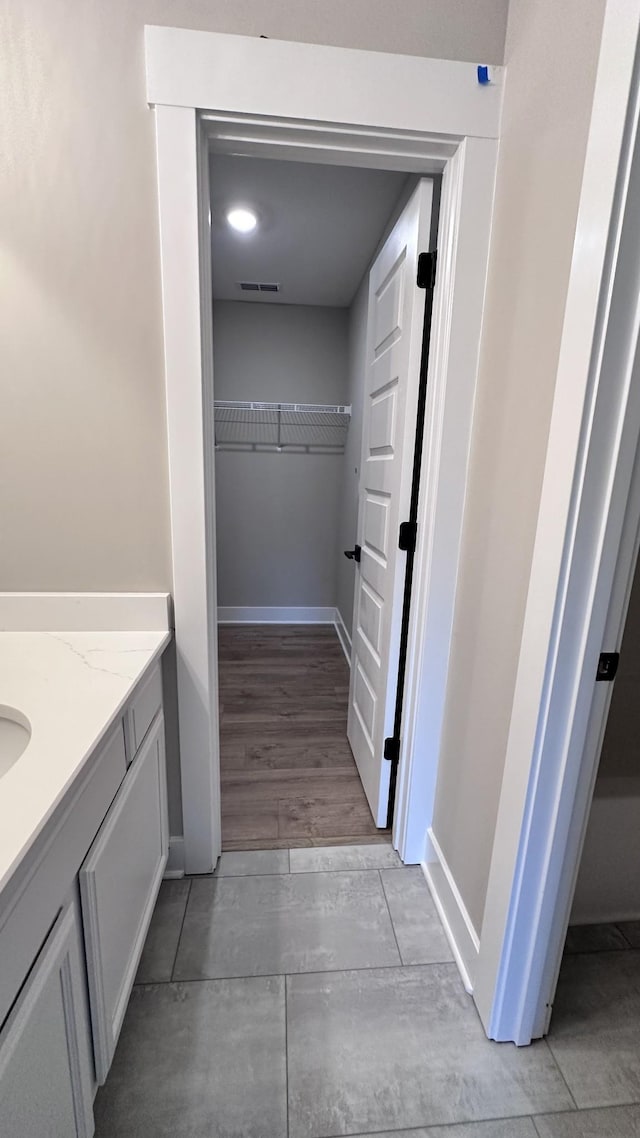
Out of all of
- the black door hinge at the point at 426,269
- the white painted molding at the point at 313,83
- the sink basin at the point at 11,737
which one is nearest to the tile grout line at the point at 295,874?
the sink basin at the point at 11,737

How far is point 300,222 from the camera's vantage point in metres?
2.15

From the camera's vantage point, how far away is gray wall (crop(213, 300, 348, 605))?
11.2 feet

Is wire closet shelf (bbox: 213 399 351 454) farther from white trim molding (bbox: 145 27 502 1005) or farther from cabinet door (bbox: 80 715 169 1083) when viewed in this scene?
cabinet door (bbox: 80 715 169 1083)

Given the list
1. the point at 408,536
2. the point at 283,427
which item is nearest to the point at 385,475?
the point at 408,536

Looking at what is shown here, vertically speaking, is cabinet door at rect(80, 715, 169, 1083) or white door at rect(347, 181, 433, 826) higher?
white door at rect(347, 181, 433, 826)

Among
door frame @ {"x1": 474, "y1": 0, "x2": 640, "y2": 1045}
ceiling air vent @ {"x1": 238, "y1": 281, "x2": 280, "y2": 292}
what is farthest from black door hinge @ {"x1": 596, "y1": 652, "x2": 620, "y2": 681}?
ceiling air vent @ {"x1": 238, "y1": 281, "x2": 280, "y2": 292}

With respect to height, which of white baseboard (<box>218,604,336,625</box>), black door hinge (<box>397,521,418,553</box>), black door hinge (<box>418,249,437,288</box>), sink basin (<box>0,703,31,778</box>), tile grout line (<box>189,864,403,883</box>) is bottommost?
tile grout line (<box>189,864,403,883</box>)

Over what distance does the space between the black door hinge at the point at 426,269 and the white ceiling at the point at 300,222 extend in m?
0.76

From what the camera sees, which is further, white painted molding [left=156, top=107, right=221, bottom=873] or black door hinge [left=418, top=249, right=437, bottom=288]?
black door hinge [left=418, top=249, right=437, bottom=288]

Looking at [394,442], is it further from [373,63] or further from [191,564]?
[373,63]

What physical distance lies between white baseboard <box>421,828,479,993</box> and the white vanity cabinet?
0.83 meters

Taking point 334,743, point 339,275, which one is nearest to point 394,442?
point 334,743

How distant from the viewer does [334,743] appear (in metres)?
2.25

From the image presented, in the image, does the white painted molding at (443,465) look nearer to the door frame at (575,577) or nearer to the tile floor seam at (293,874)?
the tile floor seam at (293,874)
